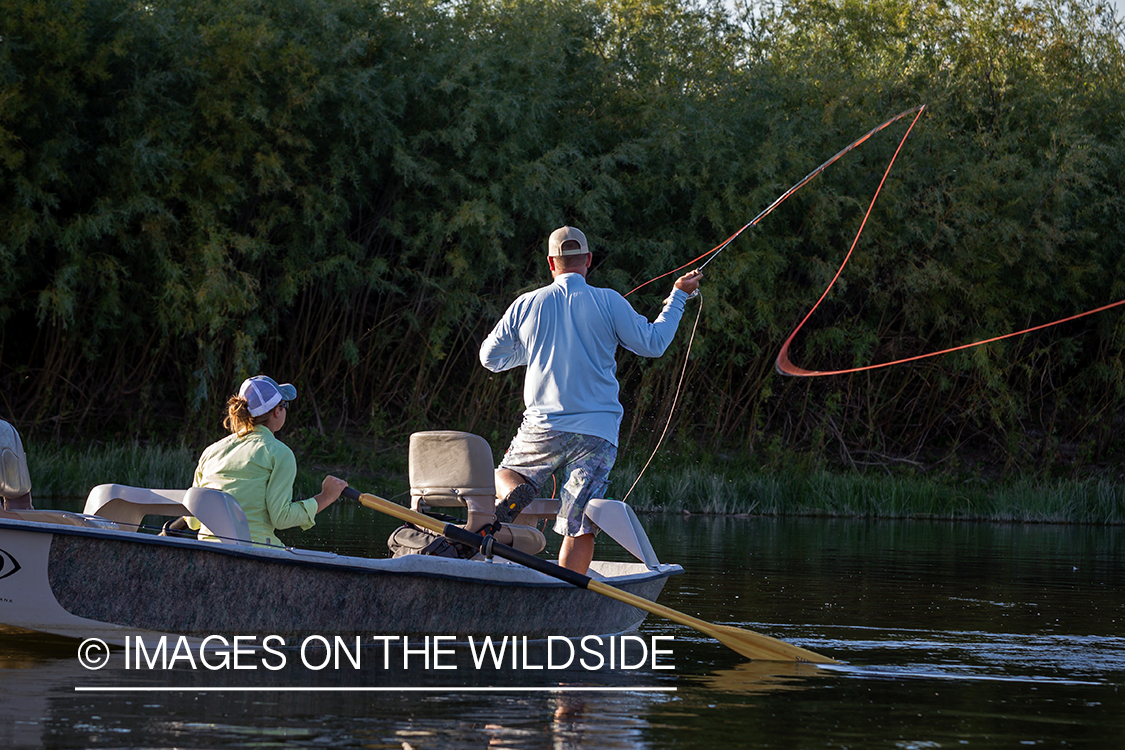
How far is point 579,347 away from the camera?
19.5 feet

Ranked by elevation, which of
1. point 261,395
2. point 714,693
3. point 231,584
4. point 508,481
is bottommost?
point 714,693

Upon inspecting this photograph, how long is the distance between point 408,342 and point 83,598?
10.9 m

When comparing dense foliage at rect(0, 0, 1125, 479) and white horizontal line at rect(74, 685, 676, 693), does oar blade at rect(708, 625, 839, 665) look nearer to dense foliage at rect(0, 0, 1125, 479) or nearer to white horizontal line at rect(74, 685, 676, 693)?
white horizontal line at rect(74, 685, 676, 693)

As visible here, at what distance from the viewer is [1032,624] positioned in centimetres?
689

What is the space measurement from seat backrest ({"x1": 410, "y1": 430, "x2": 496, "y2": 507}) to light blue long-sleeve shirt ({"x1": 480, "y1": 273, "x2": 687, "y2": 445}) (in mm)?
399

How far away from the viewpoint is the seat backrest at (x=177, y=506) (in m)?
5.38

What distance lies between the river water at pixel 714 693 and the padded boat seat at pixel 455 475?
73 centimetres

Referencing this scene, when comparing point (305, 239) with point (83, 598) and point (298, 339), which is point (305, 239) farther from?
point (83, 598)

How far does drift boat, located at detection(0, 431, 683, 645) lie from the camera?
17.0 ft

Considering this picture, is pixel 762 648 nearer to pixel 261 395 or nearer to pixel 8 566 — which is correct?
pixel 261 395

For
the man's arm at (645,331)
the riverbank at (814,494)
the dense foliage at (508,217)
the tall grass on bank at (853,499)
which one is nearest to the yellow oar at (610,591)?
the man's arm at (645,331)

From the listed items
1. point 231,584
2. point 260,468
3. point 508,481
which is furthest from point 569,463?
point 231,584

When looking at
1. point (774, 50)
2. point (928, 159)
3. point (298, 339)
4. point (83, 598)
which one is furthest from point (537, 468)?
point (774, 50)

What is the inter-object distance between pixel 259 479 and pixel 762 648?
6.43 feet
